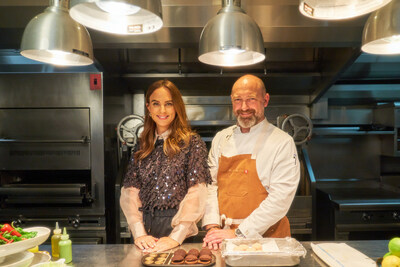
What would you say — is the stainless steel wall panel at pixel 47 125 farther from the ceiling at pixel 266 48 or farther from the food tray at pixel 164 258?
the food tray at pixel 164 258

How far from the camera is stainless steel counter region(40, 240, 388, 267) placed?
1452 millimetres

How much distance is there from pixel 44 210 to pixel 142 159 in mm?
1430

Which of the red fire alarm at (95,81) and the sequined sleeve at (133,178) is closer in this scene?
the sequined sleeve at (133,178)

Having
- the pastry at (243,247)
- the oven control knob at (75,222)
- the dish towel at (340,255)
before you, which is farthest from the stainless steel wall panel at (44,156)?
the dish towel at (340,255)

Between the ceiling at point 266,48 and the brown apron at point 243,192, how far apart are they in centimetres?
100

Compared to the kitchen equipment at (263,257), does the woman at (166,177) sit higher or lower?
higher

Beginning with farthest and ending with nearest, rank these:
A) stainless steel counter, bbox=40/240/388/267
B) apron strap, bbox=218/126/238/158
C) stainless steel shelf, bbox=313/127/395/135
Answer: stainless steel shelf, bbox=313/127/395/135
apron strap, bbox=218/126/238/158
stainless steel counter, bbox=40/240/388/267

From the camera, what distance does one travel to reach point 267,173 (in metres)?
2.09

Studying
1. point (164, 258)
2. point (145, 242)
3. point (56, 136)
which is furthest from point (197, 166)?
point (56, 136)

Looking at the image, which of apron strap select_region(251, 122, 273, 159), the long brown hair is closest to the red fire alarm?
the long brown hair

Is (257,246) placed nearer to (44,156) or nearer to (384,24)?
(384,24)

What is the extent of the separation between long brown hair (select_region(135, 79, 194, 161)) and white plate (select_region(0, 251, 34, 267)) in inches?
33.9

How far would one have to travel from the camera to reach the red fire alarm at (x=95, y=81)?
2.92 meters

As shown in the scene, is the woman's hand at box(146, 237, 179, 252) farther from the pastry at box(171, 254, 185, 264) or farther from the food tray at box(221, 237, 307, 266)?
the food tray at box(221, 237, 307, 266)
